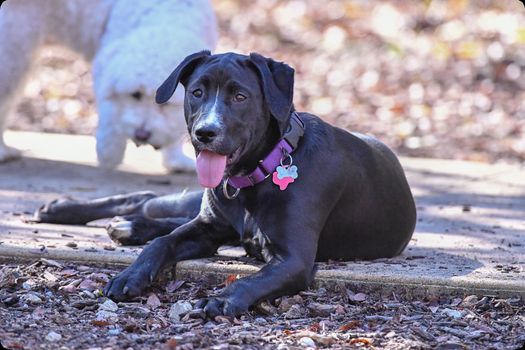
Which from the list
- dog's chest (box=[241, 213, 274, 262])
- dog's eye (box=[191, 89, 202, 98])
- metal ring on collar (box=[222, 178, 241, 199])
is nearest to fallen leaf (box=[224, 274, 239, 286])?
dog's chest (box=[241, 213, 274, 262])

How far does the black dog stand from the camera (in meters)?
4.65

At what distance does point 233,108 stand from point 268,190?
1.53ft

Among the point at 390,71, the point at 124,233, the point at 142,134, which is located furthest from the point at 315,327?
the point at 390,71

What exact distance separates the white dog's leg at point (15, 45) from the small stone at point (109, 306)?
3.75m

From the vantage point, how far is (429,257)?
214 inches

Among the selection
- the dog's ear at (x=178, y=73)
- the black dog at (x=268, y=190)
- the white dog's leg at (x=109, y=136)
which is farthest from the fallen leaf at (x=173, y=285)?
the white dog's leg at (x=109, y=136)

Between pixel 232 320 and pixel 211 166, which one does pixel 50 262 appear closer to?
pixel 211 166

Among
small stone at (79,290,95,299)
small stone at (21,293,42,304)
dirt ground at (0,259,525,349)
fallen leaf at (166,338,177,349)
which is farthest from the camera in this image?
small stone at (79,290,95,299)

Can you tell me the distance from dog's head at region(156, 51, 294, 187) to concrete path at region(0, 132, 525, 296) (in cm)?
56

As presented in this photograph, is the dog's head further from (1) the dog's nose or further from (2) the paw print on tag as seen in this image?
(1) the dog's nose

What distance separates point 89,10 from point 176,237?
332 cm

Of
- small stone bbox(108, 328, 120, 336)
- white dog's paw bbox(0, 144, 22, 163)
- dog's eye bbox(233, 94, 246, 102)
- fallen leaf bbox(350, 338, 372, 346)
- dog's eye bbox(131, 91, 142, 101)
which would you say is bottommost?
small stone bbox(108, 328, 120, 336)

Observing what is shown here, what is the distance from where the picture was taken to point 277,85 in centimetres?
482

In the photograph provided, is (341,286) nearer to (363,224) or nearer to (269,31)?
(363,224)
